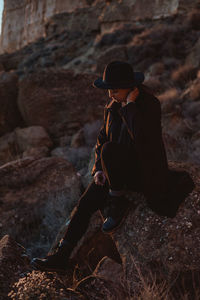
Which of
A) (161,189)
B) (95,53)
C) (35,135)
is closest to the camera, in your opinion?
(161,189)

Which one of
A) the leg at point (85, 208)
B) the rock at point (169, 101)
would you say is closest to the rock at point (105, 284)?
the leg at point (85, 208)

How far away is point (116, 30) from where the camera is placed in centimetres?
1920

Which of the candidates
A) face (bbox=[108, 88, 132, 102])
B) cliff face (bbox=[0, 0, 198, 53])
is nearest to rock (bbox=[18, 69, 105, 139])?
face (bbox=[108, 88, 132, 102])

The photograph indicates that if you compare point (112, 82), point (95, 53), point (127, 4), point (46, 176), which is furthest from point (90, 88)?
point (127, 4)

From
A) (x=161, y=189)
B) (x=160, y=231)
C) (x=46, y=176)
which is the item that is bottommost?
(x=46, y=176)

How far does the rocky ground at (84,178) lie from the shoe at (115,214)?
95 mm

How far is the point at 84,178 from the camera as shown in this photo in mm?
4316

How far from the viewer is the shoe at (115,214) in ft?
8.00

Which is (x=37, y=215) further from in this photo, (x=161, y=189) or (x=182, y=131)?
(x=182, y=131)

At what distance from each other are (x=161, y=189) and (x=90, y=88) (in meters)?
5.74

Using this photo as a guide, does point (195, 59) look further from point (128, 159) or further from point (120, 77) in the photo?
point (128, 159)

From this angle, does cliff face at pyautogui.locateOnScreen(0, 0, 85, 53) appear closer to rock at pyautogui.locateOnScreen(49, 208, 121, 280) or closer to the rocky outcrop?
rock at pyautogui.locateOnScreen(49, 208, 121, 280)

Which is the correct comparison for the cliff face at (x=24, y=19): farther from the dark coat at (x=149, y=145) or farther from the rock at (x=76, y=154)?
the dark coat at (x=149, y=145)

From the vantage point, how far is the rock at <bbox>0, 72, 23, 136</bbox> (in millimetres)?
8031
